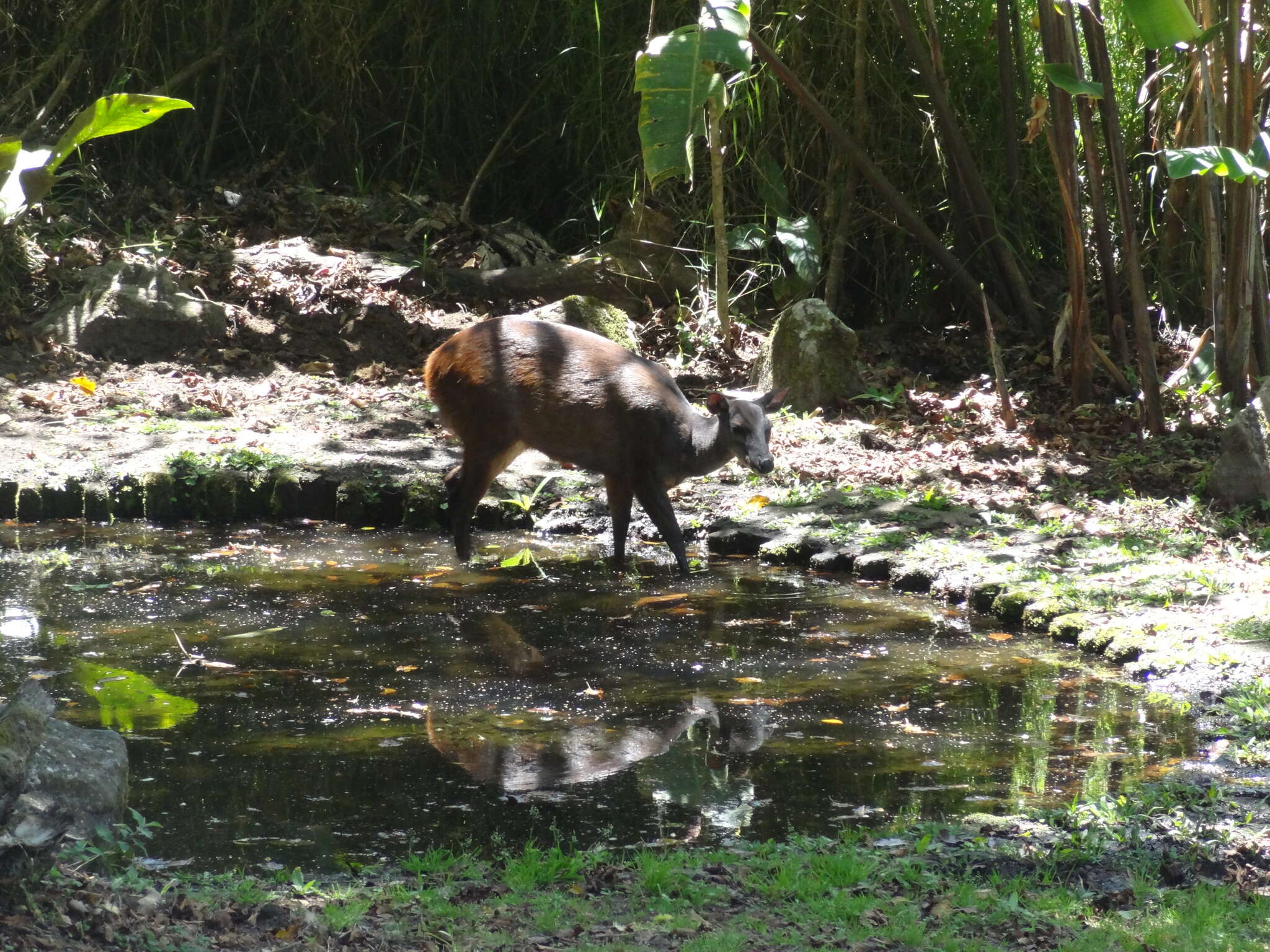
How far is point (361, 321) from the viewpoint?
11914 millimetres

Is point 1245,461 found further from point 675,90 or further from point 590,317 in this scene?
point 590,317

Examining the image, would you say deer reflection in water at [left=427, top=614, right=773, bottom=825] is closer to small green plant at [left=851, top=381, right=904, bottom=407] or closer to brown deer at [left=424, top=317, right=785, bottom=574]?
brown deer at [left=424, top=317, right=785, bottom=574]

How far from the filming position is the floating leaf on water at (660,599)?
7152mm

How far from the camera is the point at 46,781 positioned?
3781mm

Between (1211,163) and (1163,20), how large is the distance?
0.92 m

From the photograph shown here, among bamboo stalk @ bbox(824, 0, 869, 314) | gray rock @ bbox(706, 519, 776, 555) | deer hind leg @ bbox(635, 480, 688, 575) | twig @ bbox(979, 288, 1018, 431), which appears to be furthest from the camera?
bamboo stalk @ bbox(824, 0, 869, 314)

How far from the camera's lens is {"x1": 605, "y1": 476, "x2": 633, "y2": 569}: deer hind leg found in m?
7.93

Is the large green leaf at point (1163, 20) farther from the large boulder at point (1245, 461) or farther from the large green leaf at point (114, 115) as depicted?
the large green leaf at point (114, 115)

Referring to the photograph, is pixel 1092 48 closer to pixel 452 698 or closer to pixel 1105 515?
pixel 1105 515

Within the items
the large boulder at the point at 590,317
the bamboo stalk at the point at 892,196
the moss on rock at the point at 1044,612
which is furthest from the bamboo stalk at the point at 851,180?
the moss on rock at the point at 1044,612

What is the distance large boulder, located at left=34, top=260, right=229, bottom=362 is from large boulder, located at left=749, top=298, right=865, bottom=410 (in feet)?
15.3

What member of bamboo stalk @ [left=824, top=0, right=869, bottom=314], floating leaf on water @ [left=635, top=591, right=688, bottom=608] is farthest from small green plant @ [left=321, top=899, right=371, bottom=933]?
bamboo stalk @ [left=824, top=0, right=869, bottom=314]

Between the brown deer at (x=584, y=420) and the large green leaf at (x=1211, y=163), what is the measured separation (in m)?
2.69

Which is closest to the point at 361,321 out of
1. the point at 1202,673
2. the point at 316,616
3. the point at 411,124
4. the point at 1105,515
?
the point at 411,124
